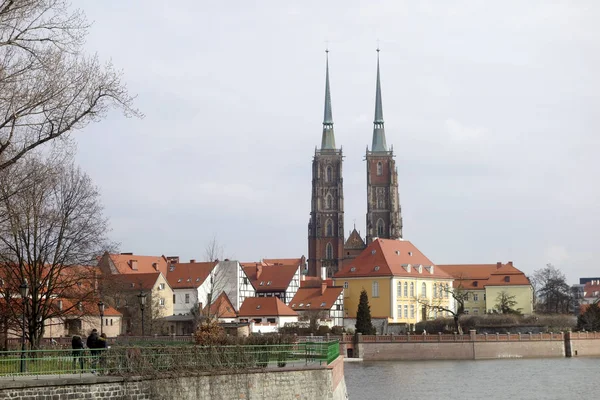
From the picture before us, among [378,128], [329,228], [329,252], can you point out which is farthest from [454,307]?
[378,128]

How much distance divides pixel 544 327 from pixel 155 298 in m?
36.9

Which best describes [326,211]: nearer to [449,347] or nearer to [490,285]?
[490,285]

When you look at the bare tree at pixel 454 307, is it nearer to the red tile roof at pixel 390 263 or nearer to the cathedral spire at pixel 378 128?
the red tile roof at pixel 390 263

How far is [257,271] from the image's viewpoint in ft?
387

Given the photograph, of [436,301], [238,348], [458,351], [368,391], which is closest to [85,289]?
[368,391]

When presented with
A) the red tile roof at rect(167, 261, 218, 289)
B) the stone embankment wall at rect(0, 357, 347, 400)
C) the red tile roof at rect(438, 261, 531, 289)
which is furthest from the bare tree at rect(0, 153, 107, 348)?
the red tile roof at rect(438, 261, 531, 289)

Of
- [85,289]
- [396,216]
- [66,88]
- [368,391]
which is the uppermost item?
[396,216]

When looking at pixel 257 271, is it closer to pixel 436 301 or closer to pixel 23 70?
pixel 436 301

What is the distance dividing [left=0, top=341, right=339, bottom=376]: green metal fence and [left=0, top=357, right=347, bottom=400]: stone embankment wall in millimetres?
321

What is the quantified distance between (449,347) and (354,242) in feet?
221

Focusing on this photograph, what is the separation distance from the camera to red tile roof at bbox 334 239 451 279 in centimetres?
10750

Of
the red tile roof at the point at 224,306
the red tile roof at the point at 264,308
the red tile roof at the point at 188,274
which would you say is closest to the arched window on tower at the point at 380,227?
the red tile roof at the point at 188,274

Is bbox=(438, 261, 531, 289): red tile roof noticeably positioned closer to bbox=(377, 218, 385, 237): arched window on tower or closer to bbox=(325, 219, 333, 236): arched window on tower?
bbox=(377, 218, 385, 237): arched window on tower

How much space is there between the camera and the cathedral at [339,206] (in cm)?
15200
